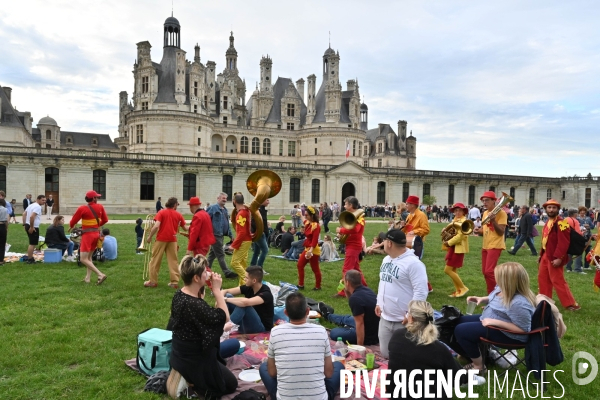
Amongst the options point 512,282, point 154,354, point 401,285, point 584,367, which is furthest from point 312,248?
point 584,367

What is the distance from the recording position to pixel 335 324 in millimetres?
6914

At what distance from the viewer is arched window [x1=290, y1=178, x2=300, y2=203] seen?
149 ft

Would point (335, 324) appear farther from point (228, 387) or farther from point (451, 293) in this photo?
point (451, 293)

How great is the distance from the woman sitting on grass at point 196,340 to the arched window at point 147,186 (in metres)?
37.0

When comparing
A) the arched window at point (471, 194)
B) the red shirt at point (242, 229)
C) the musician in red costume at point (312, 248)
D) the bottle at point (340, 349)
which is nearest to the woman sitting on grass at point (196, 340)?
the bottle at point (340, 349)

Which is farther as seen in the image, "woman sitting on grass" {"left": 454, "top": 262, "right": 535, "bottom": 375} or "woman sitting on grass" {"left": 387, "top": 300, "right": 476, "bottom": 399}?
"woman sitting on grass" {"left": 454, "top": 262, "right": 535, "bottom": 375}

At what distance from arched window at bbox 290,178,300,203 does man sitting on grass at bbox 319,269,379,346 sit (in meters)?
39.2

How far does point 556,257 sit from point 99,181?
37.4 meters

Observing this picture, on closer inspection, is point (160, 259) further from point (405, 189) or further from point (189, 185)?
point (405, 189)

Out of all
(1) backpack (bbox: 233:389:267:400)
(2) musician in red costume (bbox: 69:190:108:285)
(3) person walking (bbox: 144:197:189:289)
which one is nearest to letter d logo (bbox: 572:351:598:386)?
(1) backpack (bbox: 233:389:267:400)

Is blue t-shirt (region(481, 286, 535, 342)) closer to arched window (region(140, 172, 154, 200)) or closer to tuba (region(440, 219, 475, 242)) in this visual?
tuba (region(440, 219, 475, 242))

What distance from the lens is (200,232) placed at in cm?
928

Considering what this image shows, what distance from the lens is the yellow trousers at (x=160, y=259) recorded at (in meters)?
9.34

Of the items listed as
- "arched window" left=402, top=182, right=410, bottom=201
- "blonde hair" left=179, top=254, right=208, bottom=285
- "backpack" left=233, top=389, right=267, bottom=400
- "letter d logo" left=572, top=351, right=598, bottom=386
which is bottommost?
"letter d logo" left=572, top=351, right=598, bottom=386
